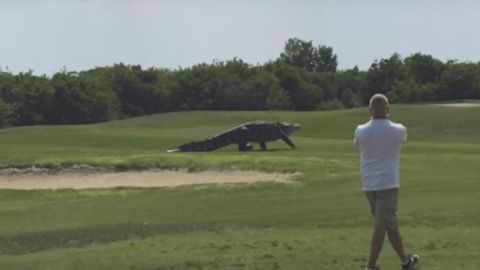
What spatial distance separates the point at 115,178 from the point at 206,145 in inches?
357

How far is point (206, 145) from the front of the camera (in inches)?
1580

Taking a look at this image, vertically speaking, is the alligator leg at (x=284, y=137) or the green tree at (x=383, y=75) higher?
the green tree at (x=383, y=75)

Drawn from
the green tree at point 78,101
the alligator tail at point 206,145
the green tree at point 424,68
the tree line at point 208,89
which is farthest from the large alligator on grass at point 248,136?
the green tree at point 424,68

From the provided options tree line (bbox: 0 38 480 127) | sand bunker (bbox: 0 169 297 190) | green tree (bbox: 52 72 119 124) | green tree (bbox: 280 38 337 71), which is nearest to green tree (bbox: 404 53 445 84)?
tree line (bbox: 0 38 480 127)

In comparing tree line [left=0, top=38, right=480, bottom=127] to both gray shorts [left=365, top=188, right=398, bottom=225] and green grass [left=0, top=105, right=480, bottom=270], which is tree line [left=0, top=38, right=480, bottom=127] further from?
gray shorts [left=365, top=188, right=398, bottom=225]

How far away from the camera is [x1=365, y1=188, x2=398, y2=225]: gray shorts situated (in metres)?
11.6

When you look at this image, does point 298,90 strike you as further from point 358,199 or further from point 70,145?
point 358,199

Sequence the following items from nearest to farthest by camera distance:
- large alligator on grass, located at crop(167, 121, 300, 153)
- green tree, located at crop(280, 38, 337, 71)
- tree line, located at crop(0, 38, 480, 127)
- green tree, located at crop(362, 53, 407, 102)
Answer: large alligator on grass, located at crop(167, 121, 300, 153), tree line, located at crop(0, 38, 480, 127), green tree, located at crop(362, 53, 407, 102), green tree, located at crop(280, 38, 337, 71)

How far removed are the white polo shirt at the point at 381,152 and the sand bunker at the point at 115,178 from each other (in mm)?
16230

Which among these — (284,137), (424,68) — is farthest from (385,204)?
(424,68)

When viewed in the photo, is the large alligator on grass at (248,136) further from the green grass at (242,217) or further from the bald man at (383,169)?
the bald man at (383,169)

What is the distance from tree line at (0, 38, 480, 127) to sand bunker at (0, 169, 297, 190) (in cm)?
4995

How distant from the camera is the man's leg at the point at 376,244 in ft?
37.3

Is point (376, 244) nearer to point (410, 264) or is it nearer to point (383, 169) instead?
point (410, 264)
